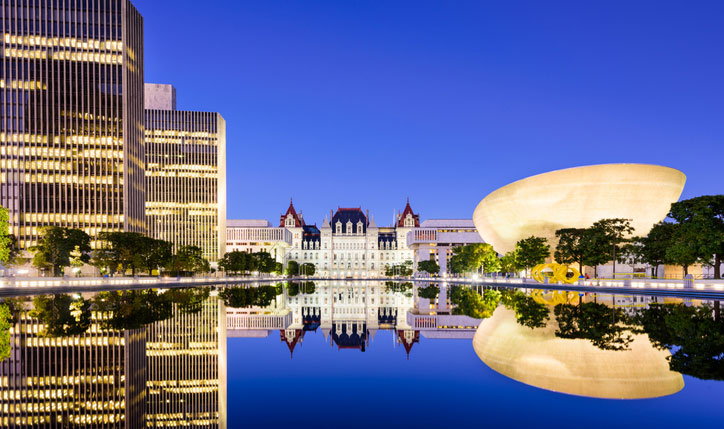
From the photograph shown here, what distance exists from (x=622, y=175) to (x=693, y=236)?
3471 centimetres

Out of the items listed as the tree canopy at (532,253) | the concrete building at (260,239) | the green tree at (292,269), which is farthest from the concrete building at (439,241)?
the tree canopy at (532,253)

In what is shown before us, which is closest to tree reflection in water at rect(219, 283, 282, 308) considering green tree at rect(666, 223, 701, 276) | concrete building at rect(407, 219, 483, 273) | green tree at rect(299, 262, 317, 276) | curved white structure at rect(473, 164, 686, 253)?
green tree at rect(666, 223, 701, 276)

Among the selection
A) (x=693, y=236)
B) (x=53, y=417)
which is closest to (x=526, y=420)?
(x=53, y=417)

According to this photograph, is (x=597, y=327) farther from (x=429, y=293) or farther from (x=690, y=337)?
(x=429, y=293)

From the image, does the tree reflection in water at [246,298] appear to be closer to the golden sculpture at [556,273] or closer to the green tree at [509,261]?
the golden sculpture at [556,273]

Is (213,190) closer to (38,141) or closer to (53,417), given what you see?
(38,141)

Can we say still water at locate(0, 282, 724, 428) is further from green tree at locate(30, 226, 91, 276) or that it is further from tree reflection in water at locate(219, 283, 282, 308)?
green tree at locate(30, 226, 91, 276)

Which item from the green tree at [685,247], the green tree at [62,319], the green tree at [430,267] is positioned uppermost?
the green tree at [685,247]

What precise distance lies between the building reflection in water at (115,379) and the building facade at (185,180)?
123888 millimetres

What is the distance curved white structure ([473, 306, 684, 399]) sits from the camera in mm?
10836

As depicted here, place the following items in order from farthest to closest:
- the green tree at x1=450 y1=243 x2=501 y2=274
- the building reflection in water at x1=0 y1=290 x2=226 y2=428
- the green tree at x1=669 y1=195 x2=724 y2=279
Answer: the green tree at x1=450 y1=243 x2=501 y2=274, the green tree at x1=669 y1=195 x2=724 y2=279, the building reflection in water at x1=0 y1=290 x2=226 y2=428

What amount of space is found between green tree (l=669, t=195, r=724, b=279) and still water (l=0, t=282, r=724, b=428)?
99.0ft

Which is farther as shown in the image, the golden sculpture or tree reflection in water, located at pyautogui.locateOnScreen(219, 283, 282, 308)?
the golden sculpture

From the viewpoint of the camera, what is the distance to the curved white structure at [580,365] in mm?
10836
